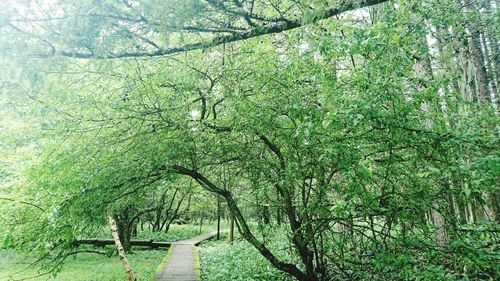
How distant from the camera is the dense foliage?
296 centimetres

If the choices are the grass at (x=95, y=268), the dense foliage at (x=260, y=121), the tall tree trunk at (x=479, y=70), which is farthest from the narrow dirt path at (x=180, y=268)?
the tall tree trunk at (x=479, y=70)

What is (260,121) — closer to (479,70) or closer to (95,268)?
(479,70)

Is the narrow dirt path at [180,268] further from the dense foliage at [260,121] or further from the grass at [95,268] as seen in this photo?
the dense foliage at [260,121]

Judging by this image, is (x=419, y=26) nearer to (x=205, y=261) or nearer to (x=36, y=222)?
(x=36, y=222)

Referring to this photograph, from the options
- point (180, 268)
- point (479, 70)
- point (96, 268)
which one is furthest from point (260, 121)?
point (96, 268)

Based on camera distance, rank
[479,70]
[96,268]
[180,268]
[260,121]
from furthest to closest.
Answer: [96,268], [180,268], [479,70], [260,121]

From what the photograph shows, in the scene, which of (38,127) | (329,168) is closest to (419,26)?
(329,168)

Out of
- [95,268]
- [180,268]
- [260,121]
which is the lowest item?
[95,268]

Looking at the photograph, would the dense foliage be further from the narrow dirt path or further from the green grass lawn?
the green grass lawn

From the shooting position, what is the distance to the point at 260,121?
4387 mm

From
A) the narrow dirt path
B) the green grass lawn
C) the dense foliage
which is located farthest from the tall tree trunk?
the green grass lawn

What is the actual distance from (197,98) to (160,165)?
1255 mm

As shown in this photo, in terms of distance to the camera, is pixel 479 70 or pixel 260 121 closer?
pixel 260 121

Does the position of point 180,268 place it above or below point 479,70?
below
